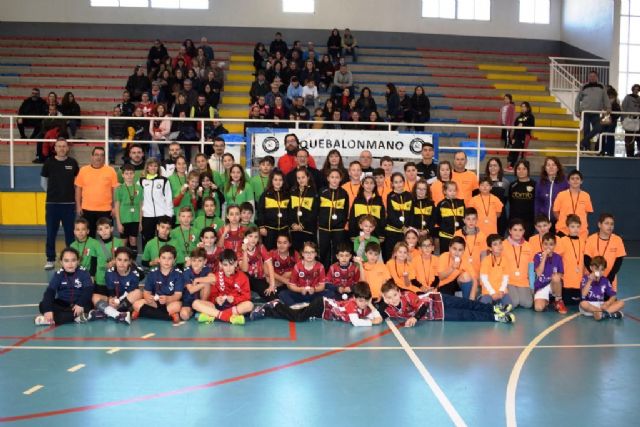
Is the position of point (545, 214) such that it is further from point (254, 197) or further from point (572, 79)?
point (572, 79)

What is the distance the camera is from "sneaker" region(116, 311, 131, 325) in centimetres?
855

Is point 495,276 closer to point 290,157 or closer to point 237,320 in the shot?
point 237,320

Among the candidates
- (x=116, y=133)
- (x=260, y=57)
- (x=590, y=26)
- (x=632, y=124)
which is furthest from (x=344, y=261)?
(x=590, y=26)

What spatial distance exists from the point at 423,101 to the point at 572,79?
665 cm

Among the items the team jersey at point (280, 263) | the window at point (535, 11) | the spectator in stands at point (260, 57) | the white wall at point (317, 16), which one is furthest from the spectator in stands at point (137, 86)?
the window at point (535, 11)

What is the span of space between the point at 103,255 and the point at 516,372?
5319mm

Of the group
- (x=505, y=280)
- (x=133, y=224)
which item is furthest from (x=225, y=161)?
(x=505, y=280)

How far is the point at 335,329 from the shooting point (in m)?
8.49

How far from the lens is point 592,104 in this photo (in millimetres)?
17141

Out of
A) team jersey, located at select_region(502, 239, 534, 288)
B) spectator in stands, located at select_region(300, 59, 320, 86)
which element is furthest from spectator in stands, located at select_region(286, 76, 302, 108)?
team jersey, located at select_region(502, 239, 534, 288)

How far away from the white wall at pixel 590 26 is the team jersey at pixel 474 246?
48.9ft

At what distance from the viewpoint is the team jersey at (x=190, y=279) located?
29.5ft

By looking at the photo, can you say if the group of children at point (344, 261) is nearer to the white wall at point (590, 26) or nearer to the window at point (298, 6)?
the white wall at point (590, 26)

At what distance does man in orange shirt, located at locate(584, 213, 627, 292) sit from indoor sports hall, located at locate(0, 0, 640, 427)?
1.2 inches
